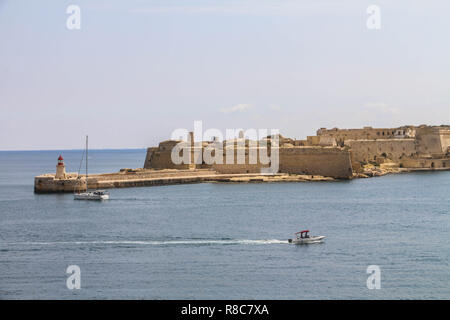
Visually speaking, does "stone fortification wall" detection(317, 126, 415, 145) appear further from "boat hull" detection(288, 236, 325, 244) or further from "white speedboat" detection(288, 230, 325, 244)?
"boat hull" detection(288, 236, 325, 244)

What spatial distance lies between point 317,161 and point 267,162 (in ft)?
8.42

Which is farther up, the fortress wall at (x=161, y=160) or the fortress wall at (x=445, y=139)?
the fortress wall at (x=445, y=139)

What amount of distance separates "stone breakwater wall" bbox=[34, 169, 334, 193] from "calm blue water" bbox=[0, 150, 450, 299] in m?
1.96

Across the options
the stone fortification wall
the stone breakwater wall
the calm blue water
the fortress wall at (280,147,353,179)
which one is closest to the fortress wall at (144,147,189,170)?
the stone breakwater wall

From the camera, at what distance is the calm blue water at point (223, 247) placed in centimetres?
1130

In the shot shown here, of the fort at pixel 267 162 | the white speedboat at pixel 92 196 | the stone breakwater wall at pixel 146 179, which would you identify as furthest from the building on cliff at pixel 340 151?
the white speedboat at pixel 92 196

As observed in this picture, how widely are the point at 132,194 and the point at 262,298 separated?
16449mm

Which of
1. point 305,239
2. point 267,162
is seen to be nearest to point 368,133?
point 267,162

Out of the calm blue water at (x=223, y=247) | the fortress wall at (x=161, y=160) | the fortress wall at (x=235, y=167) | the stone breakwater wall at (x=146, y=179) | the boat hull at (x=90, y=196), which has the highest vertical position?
the fortress wall at (x=161, y=160)

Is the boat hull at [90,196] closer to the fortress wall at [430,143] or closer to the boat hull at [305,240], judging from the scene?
the boat hull at [305,240]

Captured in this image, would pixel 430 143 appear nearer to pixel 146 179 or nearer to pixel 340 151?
pixel 340 151

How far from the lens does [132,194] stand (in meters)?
26.5
